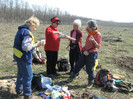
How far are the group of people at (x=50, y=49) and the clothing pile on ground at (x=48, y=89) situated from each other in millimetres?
490

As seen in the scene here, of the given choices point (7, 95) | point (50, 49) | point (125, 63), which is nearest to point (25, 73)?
point (7, 95)

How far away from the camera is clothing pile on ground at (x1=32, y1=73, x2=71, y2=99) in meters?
3.50

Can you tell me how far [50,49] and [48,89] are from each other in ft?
4.76

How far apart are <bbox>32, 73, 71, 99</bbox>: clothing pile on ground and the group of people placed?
0.49 meters

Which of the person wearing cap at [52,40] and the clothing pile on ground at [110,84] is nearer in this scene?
the clothing pile on ground at [110,84]

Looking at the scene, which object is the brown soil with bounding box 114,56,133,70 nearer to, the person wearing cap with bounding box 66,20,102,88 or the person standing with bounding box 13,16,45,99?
the person wearing cap with bounding box 66,20,102,88

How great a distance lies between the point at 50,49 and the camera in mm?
4711

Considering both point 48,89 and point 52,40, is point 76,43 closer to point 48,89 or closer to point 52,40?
point 52,40

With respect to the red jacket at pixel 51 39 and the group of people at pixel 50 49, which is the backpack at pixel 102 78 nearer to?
the group of people at pixel 50 49

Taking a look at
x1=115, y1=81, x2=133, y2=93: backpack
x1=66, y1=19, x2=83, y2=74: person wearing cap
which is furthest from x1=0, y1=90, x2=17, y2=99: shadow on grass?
x1=115, y1=81, x2=133, y2=93: backpack

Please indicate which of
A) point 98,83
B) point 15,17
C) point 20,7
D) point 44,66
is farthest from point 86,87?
point 20,7

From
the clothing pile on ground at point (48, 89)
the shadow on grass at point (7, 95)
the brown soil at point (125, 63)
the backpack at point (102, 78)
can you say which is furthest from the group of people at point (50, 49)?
the brown soil at point (125, 63)

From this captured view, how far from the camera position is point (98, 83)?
4559mm

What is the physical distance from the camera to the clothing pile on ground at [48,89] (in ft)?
11.5
